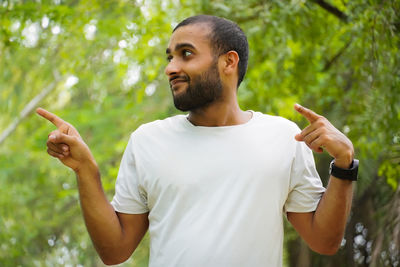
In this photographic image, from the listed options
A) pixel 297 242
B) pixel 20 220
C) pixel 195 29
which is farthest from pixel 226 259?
pixel 20 220

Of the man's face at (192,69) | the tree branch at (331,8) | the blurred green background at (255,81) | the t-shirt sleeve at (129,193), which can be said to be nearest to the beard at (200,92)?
the man's face at (192,69)

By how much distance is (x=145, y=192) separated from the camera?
2.36 metres

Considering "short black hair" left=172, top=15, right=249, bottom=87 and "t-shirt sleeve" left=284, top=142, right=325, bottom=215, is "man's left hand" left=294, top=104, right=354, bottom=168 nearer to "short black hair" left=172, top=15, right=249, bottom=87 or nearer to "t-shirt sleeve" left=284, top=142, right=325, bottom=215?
"t-shirt sleeve" left=284, top=142, right=325, bottom=215

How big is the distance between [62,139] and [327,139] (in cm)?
94

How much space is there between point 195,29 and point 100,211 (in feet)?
2.69

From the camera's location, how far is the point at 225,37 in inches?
99.7

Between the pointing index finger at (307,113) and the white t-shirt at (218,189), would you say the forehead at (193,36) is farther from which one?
the pointing index finger at (307,113)

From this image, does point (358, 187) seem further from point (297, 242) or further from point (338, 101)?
point (297, 242)

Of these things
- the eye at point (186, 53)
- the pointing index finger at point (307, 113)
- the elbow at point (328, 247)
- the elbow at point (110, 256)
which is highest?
the eye at point (186, 53)

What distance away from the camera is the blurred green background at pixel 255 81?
177 inches

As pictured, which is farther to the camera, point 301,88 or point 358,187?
point 301,88

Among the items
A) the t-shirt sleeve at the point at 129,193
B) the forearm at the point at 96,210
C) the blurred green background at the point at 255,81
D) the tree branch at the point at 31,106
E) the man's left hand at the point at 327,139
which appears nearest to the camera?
the man's left hand at the point at 327,139

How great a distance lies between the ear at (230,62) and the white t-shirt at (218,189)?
0.80 feet

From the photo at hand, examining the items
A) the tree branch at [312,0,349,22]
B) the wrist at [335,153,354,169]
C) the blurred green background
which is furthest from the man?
the tree branch at [312,0,349,22]
